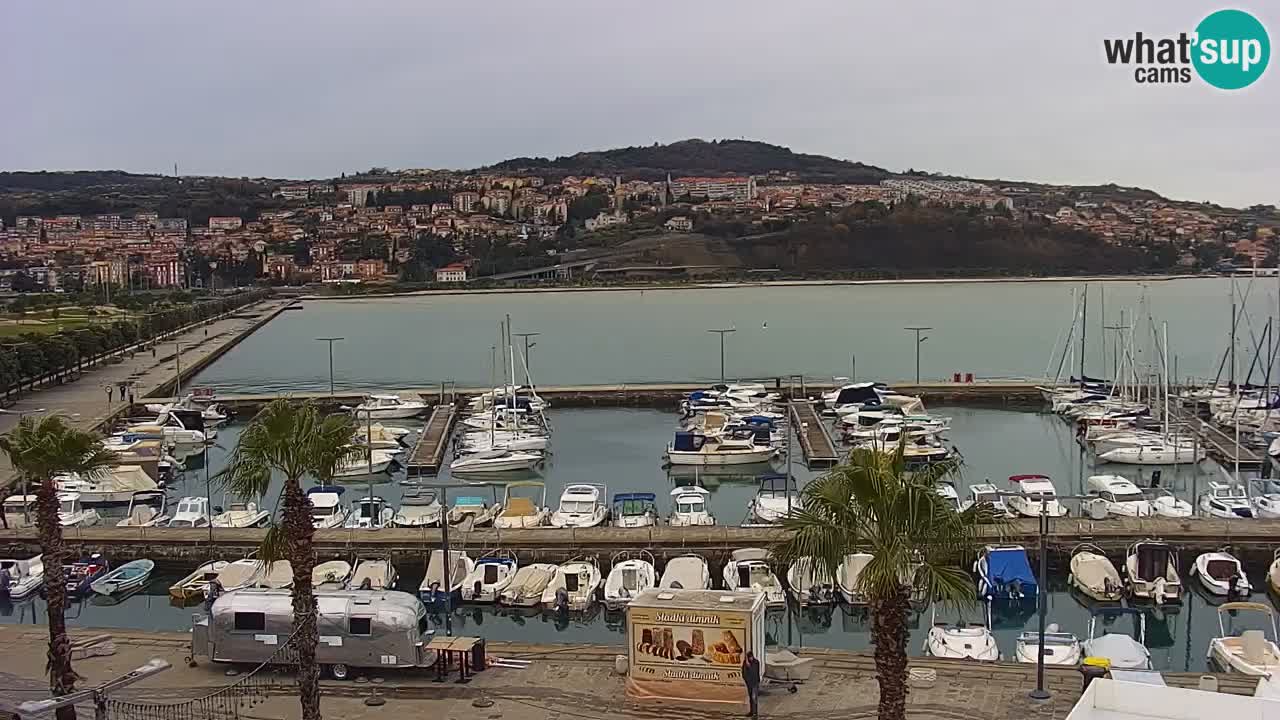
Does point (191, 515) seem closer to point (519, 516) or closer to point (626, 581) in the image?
point (519, 516)

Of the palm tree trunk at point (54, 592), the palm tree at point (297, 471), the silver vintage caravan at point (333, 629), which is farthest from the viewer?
the silver vintage caravan at point (333, 629)

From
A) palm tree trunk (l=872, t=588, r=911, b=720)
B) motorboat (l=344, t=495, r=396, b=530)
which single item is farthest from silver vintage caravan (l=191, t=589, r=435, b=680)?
Answer: motorboat (l=344, t=495, r=396, b=530)

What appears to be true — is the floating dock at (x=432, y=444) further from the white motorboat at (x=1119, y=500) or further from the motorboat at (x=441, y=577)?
the white motorboat at (x=1119, y=500)

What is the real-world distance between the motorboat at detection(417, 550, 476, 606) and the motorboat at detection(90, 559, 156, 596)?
4000mm

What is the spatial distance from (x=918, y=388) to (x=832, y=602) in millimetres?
22006

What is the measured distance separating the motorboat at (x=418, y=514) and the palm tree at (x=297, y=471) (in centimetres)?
910

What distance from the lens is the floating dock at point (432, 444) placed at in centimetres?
2539

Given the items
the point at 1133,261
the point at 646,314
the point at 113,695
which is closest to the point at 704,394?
the point at 113,695

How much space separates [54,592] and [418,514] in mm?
9049

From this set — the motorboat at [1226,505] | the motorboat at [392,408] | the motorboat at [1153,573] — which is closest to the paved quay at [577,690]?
the motorboat at [1153,573]

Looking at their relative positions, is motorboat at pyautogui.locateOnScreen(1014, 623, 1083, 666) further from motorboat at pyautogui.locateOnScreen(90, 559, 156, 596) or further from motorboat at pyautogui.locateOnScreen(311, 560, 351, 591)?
motorboat at pyautogui.locateOnScreen(90, 559, 156, 596)

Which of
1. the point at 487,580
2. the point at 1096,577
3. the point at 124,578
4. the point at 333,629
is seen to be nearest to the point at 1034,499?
the point at 1096,577

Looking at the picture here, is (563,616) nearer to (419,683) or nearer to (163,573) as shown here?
(419,683)

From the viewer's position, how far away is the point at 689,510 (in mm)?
18188
